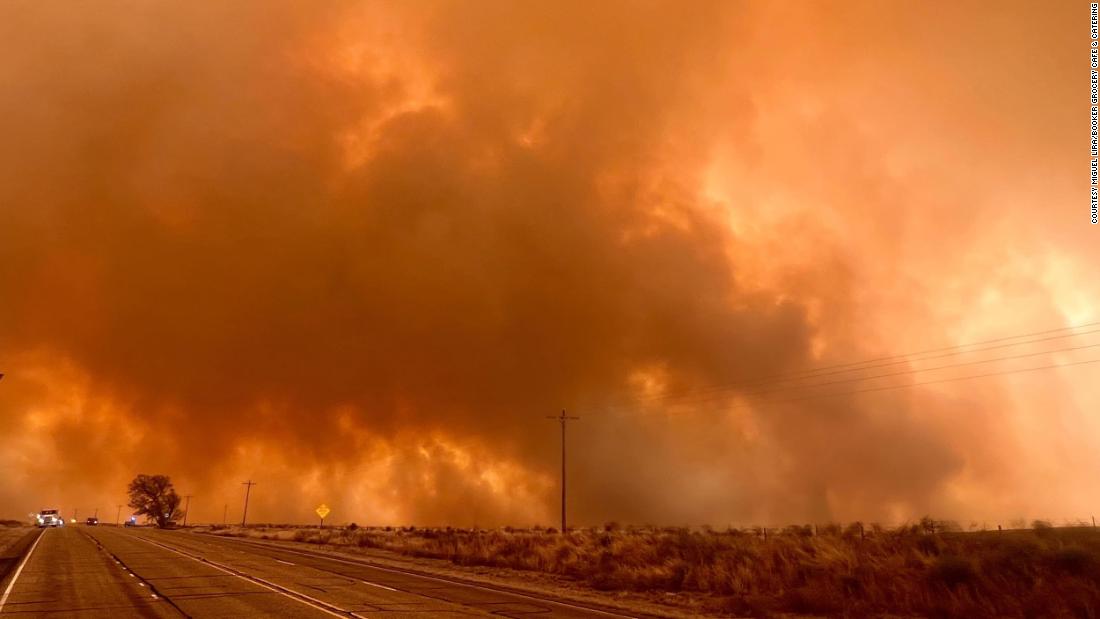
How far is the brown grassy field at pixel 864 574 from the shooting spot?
15.1 meters

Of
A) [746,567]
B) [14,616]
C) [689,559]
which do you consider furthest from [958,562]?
[14,616]

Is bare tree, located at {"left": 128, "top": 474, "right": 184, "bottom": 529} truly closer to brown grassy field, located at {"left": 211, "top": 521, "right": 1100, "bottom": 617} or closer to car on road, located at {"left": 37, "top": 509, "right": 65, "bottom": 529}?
car on road, located at {"left": 37, "top": 509, "right": 65, "bottom": 529}

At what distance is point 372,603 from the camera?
1616cm

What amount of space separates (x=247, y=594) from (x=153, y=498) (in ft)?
485

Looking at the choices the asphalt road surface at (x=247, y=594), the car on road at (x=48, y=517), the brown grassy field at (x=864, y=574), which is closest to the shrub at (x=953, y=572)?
the brown grassy field at (x=864, y=574)

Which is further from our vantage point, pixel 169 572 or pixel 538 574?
pixel 538 574

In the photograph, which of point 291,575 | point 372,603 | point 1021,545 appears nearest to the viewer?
point 372,603

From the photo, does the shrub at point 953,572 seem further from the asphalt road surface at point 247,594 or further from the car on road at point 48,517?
the car on road at point 48,517

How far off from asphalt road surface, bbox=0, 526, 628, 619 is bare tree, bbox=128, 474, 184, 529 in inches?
5129

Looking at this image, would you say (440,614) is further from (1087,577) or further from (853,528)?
(853,528)

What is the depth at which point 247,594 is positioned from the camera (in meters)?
17.4

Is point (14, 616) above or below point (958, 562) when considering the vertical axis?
below

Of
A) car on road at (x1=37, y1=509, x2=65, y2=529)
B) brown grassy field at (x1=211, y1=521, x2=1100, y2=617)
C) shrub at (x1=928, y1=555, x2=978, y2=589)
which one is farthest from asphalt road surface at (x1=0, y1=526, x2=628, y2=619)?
car on road at (x1=37, y1=509, x2=65, y2=529)

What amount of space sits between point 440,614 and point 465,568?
17.1 metres
